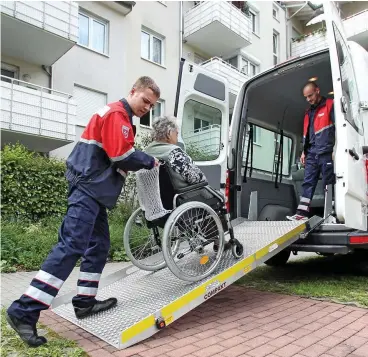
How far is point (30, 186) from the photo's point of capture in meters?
7.98

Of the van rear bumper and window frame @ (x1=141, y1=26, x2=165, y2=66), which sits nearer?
the van rear bumper

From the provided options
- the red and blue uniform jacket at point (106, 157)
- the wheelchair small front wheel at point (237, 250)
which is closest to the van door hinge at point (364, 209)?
the wheelchair small front wheel at point (237, 250)

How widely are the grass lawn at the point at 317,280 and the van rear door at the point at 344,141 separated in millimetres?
674

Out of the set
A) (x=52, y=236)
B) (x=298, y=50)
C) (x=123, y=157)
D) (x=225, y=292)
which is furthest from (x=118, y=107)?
(x=298, y=50)

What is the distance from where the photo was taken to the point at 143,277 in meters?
3.55

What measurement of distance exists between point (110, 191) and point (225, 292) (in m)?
1.91

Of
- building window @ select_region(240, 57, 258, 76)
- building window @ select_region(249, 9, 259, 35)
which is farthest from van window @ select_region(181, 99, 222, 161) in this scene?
building window @ select_region(249, 9, 259, 35)

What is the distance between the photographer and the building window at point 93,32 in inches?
500

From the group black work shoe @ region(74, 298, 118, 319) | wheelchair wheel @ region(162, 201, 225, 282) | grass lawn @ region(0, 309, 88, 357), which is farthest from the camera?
wheelchair wheel @ region(162, 201, 225, 282)

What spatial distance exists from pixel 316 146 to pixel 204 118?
1381 mm

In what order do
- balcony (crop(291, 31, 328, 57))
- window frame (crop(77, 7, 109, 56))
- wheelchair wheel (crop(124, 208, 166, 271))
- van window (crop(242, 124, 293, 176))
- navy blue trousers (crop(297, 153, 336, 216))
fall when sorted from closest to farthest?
wheelchair wheel (crop(124, 208, 166, 271))
navy blue trousers (crop(297, 153, 336, 216))
van window (crop(242, 124, 293, 176))
window frame (crop(77, 7, 109, 56))
balcony (crop(291, 31, 328, 57))

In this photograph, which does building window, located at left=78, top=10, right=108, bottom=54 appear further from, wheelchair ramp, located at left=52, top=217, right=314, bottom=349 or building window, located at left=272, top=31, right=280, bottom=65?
building window, located at left=272, top=31, right=280, bottom=65

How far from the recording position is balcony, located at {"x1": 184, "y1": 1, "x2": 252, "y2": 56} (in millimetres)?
15312

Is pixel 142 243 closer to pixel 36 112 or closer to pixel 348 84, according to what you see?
pixel 348 84
